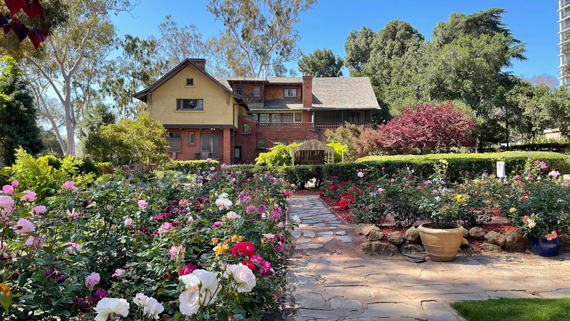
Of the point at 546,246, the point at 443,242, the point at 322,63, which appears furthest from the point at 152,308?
the point at 322,63

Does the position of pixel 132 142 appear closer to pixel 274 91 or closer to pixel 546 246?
pixel 546 246

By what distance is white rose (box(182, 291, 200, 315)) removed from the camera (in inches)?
58.0

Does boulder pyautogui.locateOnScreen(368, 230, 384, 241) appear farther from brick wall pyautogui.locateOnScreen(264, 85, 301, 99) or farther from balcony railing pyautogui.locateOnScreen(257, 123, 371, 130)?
brick wall pyautogui.locateOnScreen(264, 85, 301, 99)

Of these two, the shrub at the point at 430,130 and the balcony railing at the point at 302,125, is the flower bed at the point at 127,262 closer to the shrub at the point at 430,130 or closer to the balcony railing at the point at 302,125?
the shrub at the point at 430,130

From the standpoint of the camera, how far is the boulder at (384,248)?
213 inches

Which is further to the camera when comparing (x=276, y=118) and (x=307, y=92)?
(x=276, y=118)

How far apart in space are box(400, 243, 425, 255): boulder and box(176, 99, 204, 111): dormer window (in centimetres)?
2181

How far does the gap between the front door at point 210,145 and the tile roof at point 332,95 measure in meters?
5.70

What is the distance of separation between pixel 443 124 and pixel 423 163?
596 cm

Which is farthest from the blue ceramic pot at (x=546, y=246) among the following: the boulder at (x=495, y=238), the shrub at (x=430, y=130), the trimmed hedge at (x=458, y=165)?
the shrub at (x=430, y=130)

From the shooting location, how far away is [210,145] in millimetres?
25359

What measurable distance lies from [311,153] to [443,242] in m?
12.4

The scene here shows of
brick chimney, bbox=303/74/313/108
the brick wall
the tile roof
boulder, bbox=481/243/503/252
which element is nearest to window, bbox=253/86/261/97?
the tile roof

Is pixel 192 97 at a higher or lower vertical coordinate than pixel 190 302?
higher
